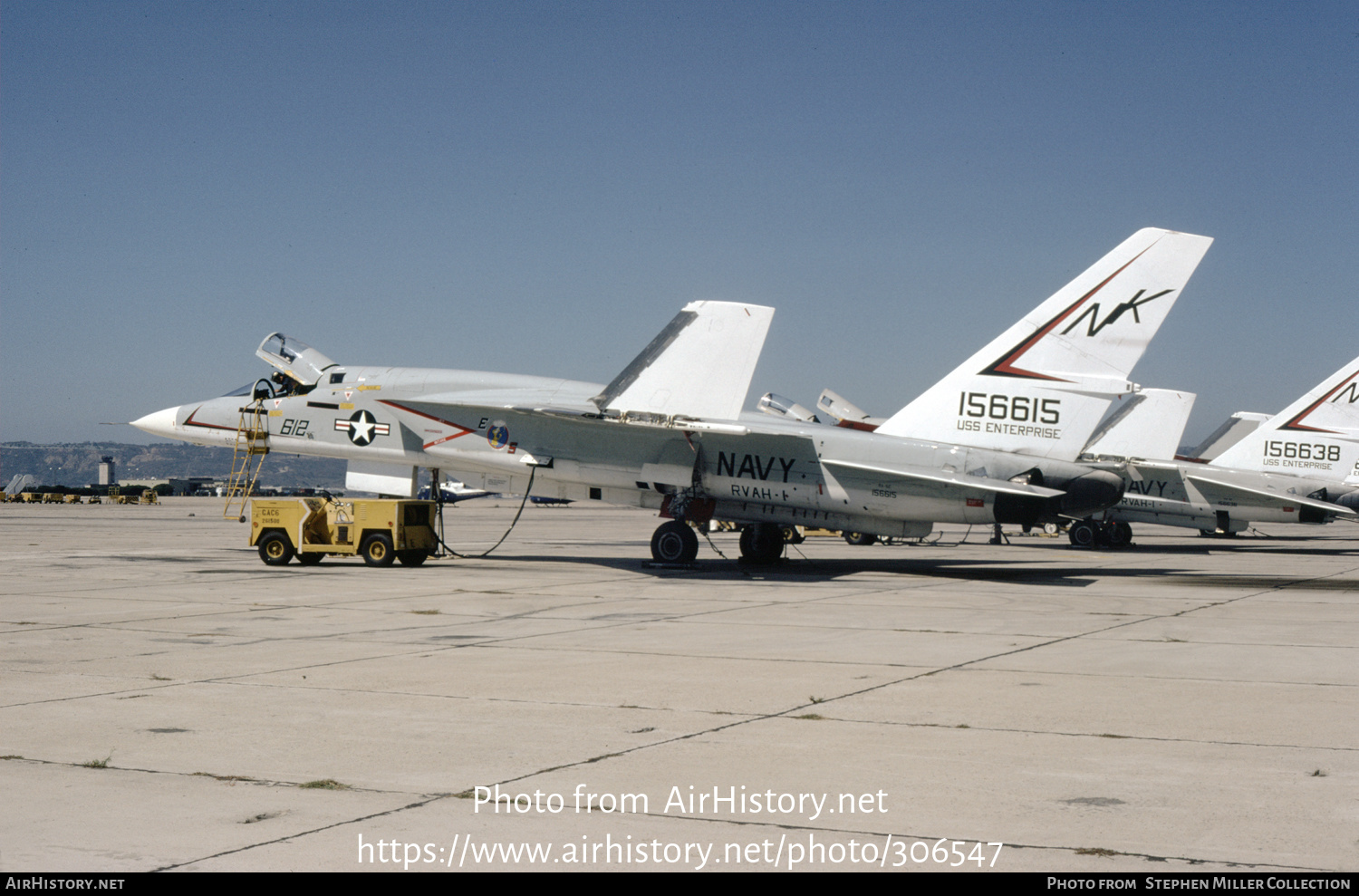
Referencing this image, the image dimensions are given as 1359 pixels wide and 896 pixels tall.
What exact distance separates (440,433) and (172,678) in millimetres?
13370

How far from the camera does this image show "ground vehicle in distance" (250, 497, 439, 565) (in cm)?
2050

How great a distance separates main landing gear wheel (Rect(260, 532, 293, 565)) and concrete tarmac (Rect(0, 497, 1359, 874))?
498 centimetres

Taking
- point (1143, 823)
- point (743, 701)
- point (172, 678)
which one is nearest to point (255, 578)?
point (172, 678)

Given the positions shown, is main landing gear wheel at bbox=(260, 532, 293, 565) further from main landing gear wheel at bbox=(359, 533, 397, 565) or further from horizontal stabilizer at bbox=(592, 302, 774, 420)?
horizontal stabilizer at bbox=(592, 302, 774, 420)

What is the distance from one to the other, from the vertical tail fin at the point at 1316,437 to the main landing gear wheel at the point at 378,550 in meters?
23.7

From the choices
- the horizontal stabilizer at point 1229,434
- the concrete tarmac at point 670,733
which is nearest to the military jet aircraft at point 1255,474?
the horizontal stabilizer at point 1229,434

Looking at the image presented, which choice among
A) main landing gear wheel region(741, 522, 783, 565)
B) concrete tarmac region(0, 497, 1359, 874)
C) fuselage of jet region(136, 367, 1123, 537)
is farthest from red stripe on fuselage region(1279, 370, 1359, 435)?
concrete tarmac region(0, 497, 1359, 874)

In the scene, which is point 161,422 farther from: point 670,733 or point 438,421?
point 670,733

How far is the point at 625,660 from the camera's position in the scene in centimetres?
998

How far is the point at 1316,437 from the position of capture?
106 feet

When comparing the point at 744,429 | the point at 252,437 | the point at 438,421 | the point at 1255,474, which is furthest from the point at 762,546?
the point at 1255,474

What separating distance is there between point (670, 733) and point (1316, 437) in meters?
31.2

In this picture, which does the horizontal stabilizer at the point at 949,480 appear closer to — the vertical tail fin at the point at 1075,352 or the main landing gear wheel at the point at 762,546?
the vertical tail fin at the point at 1075,352

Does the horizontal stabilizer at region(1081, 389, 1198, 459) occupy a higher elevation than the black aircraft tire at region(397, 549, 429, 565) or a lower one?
higher
